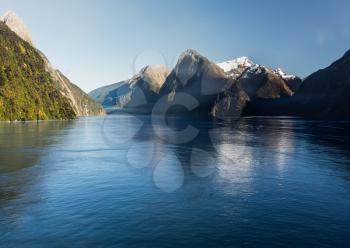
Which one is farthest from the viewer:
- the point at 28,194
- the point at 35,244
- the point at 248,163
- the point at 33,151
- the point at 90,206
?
the point at 33,151

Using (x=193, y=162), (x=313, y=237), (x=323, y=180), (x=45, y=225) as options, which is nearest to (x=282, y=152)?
(x=193, y=162)

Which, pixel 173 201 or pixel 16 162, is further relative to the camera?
pixel 16 162

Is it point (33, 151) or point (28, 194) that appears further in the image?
point (33, 151)

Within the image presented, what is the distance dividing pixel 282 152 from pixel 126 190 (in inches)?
2239

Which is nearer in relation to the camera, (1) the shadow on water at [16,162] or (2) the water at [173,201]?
(2) the water at [173,201]

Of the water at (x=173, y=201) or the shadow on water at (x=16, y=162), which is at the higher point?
the shadow on water at (x=16, y=162)

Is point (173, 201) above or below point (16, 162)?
below

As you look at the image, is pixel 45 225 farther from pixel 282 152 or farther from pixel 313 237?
pixel 282 152

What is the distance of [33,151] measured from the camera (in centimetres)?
9119

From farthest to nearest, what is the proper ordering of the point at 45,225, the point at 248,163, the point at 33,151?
the point at 33,151, the point at 248,163, the point at 45,225

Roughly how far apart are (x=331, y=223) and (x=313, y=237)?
5.07 metres

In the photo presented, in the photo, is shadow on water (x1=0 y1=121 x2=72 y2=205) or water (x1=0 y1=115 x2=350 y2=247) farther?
shadow on water (x1=0 y1=121 x2=72 y2=205)

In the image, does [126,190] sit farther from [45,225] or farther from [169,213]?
[45,225]

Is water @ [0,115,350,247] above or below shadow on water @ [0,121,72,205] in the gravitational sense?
below
